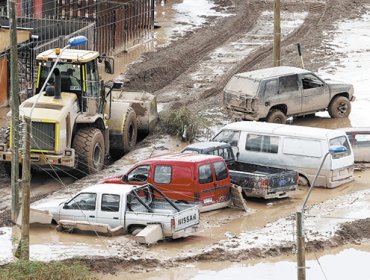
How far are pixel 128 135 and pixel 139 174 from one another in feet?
19.1

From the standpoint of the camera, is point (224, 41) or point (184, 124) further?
point (224, 41)

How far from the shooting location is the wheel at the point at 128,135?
3212 centimetres

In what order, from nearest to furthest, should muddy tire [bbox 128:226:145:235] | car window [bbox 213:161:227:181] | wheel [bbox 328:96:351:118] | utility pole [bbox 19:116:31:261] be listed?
utility pole [bbox 19:116:31:261] < muddy tire [bbox 128:226:145:235] < car window [bbox 213:161:227:181] < wheel [bbox 328:96:351:118]

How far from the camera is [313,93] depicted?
3541 centimetres

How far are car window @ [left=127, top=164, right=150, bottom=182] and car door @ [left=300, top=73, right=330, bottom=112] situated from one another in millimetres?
9669

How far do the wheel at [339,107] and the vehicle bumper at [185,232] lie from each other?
41.4 ft

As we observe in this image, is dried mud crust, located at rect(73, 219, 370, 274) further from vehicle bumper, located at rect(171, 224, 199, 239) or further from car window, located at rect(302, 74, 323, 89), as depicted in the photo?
car window, located at rect(302, 74, 323, 89)

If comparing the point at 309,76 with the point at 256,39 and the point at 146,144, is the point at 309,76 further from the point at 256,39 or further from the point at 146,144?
the point at 256,39

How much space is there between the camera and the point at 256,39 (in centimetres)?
5050

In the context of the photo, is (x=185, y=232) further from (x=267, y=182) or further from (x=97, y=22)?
(x=97, y=22)

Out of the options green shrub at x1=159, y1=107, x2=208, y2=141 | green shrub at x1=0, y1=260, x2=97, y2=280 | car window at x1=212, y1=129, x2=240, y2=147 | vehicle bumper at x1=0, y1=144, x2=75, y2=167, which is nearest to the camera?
green shrub at x1=0, y1=260, x2=97, y2=280

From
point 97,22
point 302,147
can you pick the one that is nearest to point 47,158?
point 302,147

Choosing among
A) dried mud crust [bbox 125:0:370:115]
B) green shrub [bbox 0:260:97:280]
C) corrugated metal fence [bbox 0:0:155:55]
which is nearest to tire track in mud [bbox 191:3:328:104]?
dried mud crust [bbox 125:0:370:115]

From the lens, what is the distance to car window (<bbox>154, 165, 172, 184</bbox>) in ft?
86.8
